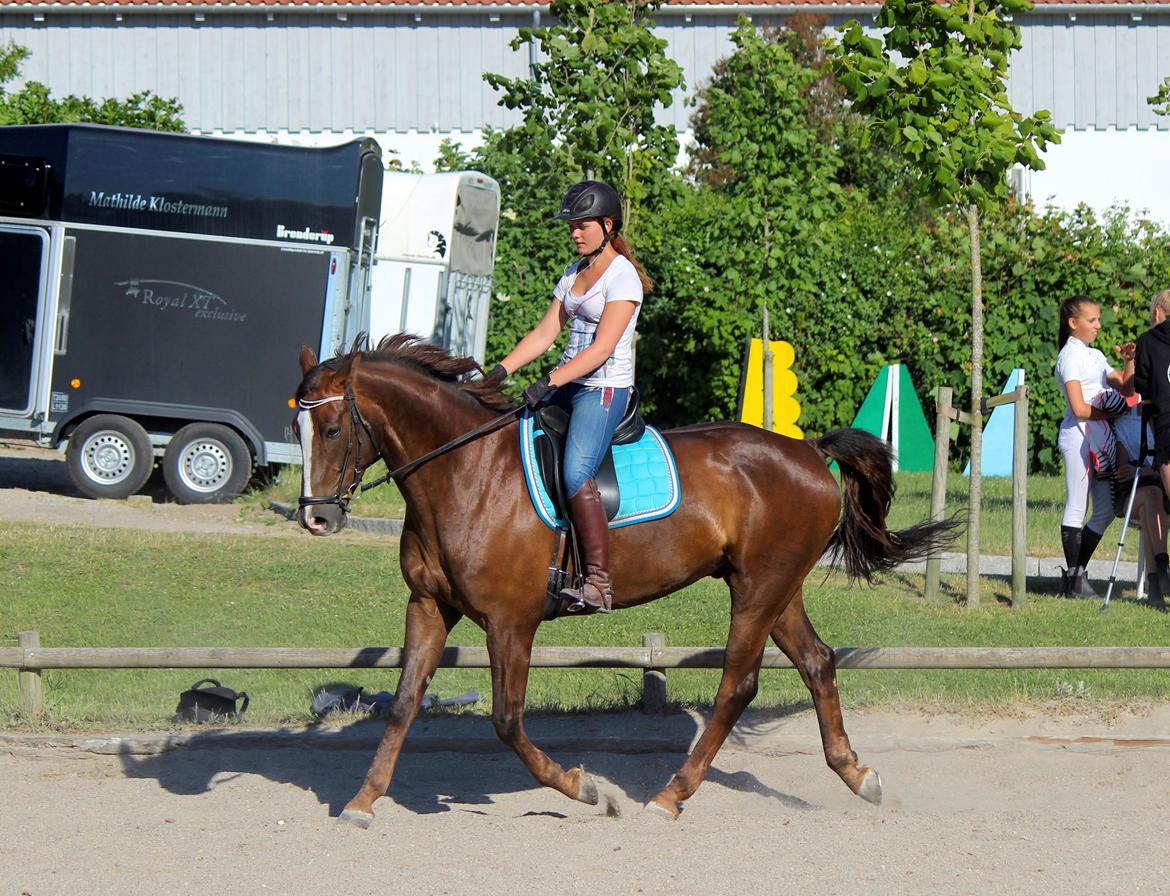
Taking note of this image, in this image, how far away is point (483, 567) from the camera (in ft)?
19.9

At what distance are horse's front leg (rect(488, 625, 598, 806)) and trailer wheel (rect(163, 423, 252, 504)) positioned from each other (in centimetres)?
997

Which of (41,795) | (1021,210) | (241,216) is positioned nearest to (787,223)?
(1021,210)

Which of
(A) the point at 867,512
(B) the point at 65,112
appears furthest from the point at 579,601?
(B) the point at 65,112

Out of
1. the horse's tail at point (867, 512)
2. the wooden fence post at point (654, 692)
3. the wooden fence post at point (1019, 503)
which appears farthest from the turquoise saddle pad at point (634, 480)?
the wooden fence post at point (1019, 503)

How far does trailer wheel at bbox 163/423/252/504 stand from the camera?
1562 cm

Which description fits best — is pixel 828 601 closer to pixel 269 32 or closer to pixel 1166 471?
pixel 1166 471

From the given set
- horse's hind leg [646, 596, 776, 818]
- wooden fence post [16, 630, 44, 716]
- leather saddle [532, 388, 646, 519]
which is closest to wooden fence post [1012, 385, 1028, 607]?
horse's hind leg [646, 596, 776, 818]

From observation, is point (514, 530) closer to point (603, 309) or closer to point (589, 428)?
point (589, 428)

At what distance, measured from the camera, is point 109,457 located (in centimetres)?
1559

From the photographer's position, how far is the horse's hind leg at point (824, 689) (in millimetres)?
6645

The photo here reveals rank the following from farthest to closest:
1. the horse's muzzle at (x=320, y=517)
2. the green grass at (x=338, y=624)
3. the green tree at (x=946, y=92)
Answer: the green tree at (x=946, y=92)
the green grass at (x=338, y=624)
the horse's muzzle at (x=320, y=517)

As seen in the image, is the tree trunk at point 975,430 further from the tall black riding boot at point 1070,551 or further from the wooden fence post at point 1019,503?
the tall black riding boot at point 1070,551

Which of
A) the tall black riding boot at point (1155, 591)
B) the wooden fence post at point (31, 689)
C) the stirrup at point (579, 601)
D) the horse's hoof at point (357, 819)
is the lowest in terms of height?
the horse's hoof at point (357, 819)

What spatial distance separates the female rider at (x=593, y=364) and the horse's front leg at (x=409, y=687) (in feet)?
1.90
